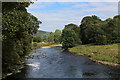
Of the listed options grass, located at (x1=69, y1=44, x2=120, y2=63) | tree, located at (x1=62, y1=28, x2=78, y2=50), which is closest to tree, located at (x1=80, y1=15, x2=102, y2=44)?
tree, located at (x1=62, y1=28, x2=78, y2=50)

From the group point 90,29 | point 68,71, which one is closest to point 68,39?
point 90,29

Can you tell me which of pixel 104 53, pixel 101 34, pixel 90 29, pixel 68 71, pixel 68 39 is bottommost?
pixel 68 71

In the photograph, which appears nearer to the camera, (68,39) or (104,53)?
(104,53)

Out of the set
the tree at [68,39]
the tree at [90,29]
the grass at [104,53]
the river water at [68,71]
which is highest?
the tree at [90,29]

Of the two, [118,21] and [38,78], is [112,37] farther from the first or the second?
[38,78]

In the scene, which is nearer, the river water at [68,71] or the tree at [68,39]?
the river water at [68,71]

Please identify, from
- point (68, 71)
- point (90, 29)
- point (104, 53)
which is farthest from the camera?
point (90, 29)

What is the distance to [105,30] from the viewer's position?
8369cm

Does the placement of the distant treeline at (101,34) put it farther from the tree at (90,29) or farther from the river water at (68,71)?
the river water at (68,71)

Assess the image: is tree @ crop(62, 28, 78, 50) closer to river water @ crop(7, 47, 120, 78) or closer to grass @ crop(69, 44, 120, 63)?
grass @ crop(69, 44, 120, 63)

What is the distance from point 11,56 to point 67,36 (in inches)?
2387

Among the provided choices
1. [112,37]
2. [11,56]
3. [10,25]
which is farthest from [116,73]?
[112,37]

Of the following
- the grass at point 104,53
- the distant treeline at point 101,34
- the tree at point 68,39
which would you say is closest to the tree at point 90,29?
the distant treeline at point 101,34

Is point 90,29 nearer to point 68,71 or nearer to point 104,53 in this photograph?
point 104,53
